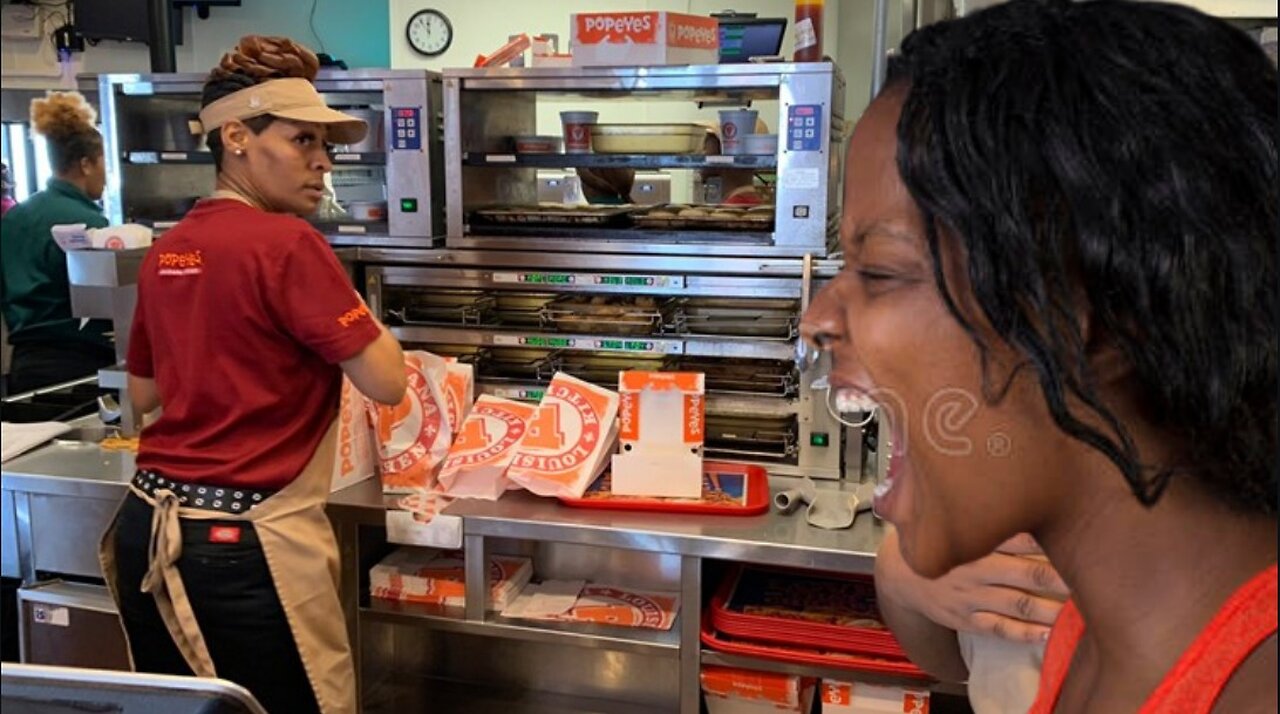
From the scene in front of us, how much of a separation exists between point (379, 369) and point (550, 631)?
70 cm

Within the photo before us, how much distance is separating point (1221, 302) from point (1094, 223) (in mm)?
72

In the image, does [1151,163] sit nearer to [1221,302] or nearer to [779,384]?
[1221,302]

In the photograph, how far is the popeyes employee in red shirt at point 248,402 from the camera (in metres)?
1.75

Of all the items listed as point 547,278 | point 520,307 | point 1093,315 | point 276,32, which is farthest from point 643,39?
point 276,32

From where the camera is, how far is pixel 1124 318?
53cm

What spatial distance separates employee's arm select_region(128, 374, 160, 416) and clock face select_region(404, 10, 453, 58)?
4023 mm

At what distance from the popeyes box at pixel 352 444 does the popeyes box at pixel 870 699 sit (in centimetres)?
111

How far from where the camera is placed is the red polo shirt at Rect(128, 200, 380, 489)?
1.73 meters

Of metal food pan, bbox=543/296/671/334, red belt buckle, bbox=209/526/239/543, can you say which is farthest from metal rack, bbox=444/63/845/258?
red belt buckle, bbox=209/526/239/543

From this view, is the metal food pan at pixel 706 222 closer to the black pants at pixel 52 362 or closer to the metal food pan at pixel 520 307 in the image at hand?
the metal food pan at pixel 520 307

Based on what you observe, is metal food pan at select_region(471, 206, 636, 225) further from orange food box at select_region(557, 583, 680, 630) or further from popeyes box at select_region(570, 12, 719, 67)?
orange food box at select_region(557, 583, 680, 630)

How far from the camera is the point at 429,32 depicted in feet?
18.6

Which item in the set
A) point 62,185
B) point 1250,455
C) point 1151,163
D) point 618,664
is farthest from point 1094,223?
point 618,664

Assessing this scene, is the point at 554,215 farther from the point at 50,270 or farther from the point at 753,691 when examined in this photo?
the point at 50,270
